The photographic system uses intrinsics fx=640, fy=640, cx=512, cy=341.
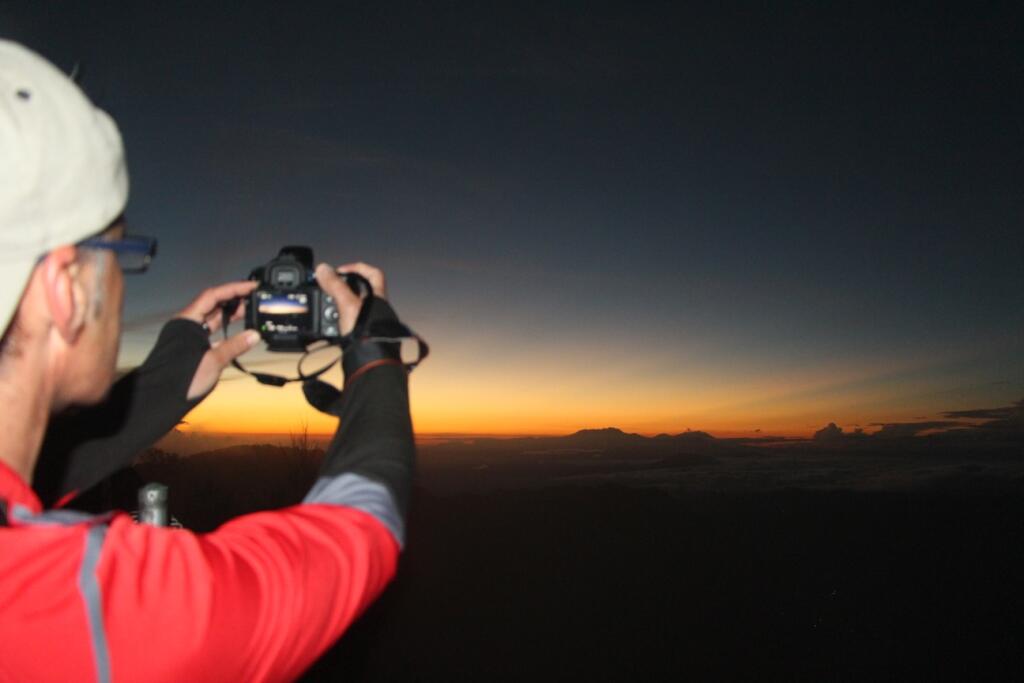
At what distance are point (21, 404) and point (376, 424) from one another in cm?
61

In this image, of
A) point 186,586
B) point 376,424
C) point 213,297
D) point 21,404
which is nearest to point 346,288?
point 376,424

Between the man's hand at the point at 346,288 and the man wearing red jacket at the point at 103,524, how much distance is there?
39cm

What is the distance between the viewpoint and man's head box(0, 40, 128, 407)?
39.2 inches

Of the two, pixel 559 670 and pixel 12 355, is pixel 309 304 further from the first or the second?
pixel 559 670

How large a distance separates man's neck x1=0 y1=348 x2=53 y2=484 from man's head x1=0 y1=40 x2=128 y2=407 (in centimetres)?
1

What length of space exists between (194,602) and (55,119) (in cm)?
79

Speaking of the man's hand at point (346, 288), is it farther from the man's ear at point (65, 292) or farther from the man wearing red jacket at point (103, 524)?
the man's ear at point (65, 292)

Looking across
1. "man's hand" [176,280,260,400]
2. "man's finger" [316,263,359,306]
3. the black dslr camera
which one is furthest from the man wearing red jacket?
"man's hand" [176,280,260,400]

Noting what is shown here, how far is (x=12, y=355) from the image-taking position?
42.9 inches

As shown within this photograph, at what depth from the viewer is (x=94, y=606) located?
0.94 meters

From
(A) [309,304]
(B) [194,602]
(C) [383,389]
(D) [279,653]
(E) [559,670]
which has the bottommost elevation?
(E) [559,670]

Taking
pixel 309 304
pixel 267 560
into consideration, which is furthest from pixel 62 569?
pixel 309 304

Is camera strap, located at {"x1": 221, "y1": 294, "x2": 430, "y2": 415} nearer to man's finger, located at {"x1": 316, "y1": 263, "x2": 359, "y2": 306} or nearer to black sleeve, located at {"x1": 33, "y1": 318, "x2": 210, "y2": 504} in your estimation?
man's finger, located at {"x1": 316, "y1": 263, "x2": 359, "y2": 306}

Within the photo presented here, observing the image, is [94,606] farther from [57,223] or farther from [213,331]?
[213,331]
